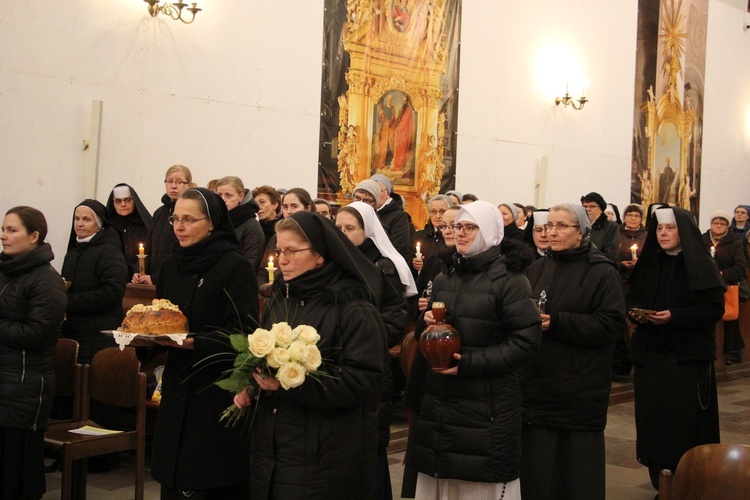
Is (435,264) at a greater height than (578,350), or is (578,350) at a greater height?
(435,264)

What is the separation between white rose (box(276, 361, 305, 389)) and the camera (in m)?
3.31

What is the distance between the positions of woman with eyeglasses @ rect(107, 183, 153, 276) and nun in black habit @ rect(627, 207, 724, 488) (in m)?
4.45

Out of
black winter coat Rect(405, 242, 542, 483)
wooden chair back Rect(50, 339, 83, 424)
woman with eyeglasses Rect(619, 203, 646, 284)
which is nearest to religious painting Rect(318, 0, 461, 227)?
woman with eyeglasses Rect(619, 203, 646, 284)

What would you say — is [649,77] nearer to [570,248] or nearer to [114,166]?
[114,166]

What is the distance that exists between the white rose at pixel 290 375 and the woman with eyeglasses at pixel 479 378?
4.04 feet

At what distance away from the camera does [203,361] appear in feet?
13.7

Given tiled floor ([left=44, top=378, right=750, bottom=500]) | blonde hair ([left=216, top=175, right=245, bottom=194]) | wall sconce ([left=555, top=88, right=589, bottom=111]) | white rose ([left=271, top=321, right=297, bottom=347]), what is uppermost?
wall sconce ([left=555, top=88, right=589, bottom=111])

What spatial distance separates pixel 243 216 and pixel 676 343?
12.5 feet

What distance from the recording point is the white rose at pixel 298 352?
3.32m

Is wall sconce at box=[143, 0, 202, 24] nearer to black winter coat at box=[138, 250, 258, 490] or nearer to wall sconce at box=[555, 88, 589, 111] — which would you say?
black winter coat at box=[138, 250, 258, 490]

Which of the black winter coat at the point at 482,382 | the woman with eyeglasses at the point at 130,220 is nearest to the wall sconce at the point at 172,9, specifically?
the woman with eyeglasses at the point at 130,220

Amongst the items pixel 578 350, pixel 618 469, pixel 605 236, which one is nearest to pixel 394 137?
pixel 605 236

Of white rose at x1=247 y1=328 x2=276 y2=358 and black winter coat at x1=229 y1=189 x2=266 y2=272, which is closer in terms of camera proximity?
white rose at x1=247 y1=328 x2=276 y2=358

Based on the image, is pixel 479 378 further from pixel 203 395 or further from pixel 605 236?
pixel 605 236
